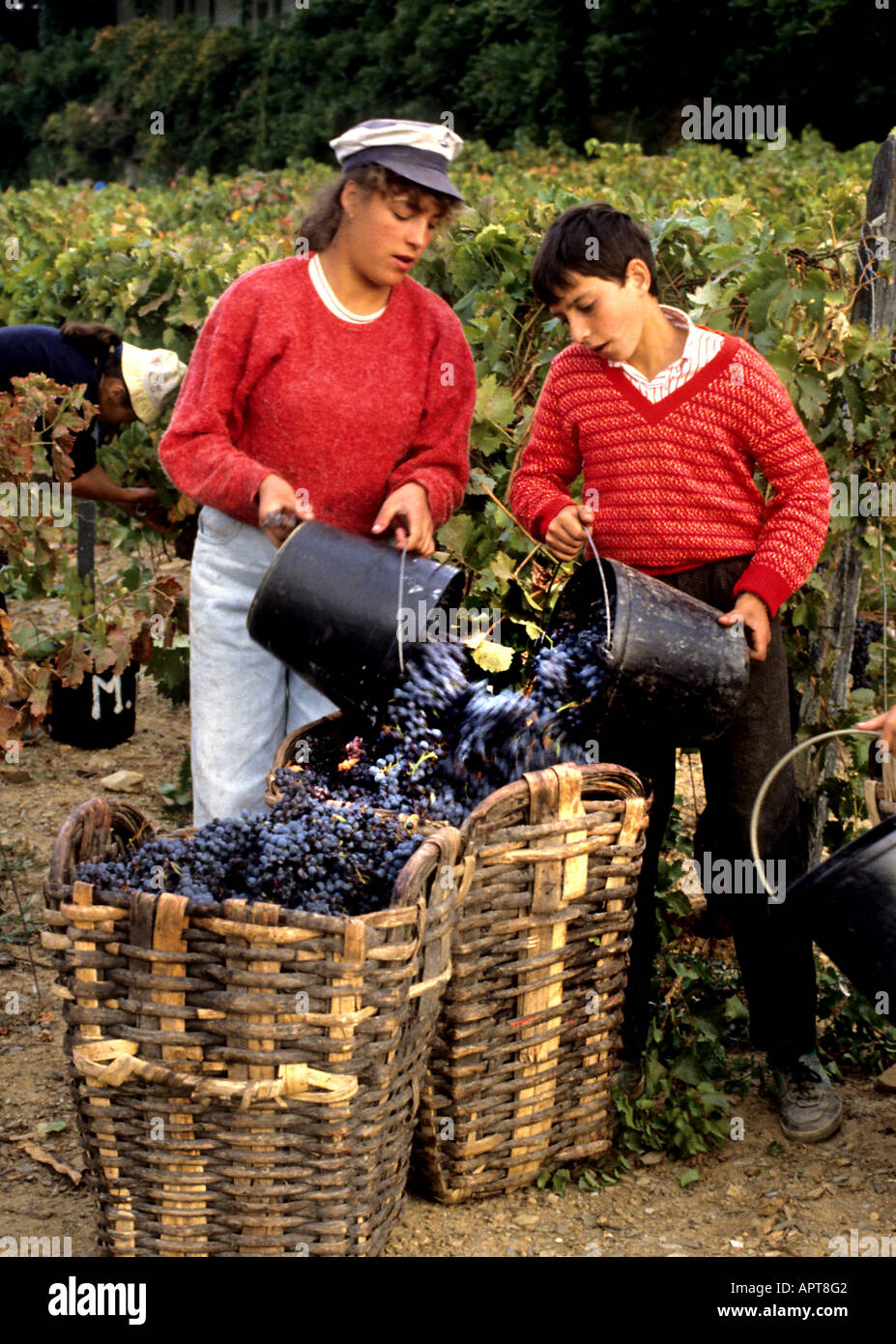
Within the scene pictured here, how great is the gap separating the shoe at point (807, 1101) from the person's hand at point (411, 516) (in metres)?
1.26

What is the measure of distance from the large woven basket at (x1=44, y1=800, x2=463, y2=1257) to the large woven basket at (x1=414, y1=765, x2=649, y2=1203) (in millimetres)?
186

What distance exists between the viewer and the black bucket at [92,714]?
16.8 ft

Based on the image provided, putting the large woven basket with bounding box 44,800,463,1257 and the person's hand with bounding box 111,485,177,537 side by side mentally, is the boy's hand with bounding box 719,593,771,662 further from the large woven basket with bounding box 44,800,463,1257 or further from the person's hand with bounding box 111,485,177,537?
the person's hand with bounding box 111,485,177,537

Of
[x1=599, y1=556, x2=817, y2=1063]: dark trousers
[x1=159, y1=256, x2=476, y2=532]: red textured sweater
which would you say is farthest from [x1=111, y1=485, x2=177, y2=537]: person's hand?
[x1=599, y1=556, x2=817, y2=1063]: dark trousers

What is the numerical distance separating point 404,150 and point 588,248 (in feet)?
1.22

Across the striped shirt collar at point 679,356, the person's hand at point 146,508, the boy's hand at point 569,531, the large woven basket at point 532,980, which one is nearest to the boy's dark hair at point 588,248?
the striped shirt collar at point 679,356

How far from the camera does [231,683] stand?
2.75 m

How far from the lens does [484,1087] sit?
7.95ft

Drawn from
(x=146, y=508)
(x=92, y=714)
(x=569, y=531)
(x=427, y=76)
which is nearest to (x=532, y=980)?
(x=569, y=531)

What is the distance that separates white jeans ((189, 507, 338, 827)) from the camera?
2.72 meters

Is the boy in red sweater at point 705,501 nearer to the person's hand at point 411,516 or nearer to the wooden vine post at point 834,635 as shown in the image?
the person's hand at point 411,516

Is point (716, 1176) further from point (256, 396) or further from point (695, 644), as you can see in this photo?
point (256, 396)

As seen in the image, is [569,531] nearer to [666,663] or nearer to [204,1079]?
[666,663]
